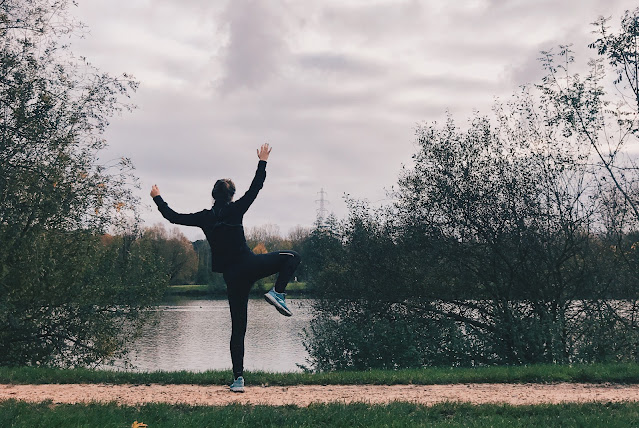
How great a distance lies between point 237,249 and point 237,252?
41mm

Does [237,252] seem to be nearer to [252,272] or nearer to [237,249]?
[237,249]

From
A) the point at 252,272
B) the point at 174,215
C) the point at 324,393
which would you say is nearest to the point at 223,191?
the point at 174,215

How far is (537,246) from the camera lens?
16.4 m

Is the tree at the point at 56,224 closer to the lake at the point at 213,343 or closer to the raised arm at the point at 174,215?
the lake at the point at 213,343

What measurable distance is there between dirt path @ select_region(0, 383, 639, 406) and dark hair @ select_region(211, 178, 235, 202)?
2670 millimetres

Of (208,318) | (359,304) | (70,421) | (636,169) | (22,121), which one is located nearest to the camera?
(70,421)

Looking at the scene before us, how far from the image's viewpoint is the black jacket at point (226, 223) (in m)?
7.64

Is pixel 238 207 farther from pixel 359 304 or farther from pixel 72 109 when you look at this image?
pixel 72 109

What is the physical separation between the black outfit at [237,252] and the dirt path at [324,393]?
140cm

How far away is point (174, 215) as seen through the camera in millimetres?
7984

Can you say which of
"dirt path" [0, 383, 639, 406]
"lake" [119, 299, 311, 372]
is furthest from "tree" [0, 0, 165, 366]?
"dirt path" [0, 383, 639, 406]

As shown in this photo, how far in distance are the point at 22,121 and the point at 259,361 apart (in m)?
12.1

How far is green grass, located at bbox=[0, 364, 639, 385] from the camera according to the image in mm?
9695

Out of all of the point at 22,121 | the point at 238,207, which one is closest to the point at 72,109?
the point at 22,121
